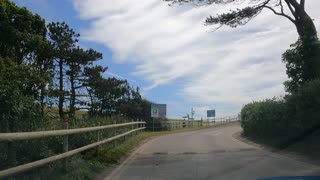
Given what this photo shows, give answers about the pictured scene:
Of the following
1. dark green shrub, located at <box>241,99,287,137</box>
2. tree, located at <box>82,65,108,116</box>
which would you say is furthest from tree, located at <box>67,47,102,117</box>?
dark green shrub, located at <box>241,99,287,137</box>

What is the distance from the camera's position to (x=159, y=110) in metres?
63.0

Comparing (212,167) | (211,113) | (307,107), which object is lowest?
(212,167)

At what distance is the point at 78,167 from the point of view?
13.8 m

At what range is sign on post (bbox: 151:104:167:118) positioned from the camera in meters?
61.5

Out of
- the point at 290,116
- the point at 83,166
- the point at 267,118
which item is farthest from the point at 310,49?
the point at 83,166

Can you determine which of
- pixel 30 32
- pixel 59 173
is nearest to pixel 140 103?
pixel 30 32

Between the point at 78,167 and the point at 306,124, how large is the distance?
1182 cm

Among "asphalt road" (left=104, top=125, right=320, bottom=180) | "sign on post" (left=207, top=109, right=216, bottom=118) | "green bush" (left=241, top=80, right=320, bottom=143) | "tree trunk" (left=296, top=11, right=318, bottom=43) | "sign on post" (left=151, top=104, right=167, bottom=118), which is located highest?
"tree trunk" (left=296, top=11, right=318, bottom=43)

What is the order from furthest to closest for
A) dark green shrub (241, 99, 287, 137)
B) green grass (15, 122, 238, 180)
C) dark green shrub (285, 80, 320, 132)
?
dark green shrub (241, 99, 287, 137) → dark green shrub (285, 80, 320, 132) → green grass (15, 122, 238, 180)

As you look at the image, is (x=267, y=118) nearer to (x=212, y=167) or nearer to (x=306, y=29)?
(x=306, y=29)

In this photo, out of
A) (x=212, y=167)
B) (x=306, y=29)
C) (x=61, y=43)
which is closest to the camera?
(x=212, y=167)

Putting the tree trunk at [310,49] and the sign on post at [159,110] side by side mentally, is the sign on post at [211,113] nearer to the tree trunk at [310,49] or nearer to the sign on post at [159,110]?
the sign on post at [159,110]

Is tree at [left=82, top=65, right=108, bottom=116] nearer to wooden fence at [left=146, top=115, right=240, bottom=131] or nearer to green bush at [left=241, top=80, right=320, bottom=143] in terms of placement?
wooden fence at [left=146, top=115, right=240, bottom=131]

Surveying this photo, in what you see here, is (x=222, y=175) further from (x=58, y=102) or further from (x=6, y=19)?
(x=58, y=102)
